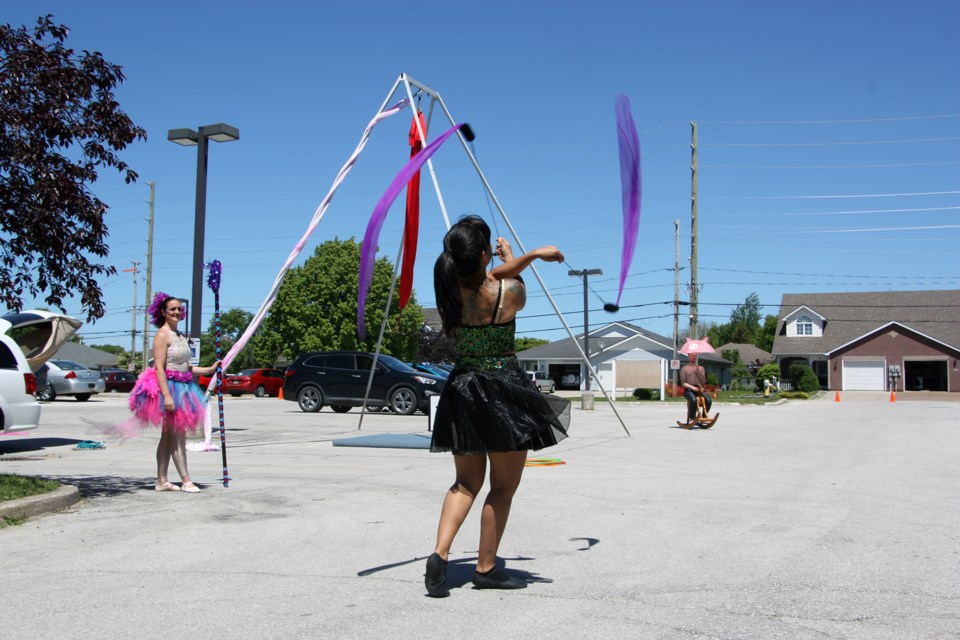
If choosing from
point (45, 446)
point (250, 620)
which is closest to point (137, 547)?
point (250, 620)

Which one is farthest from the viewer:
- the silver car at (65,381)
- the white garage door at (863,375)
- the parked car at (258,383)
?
the white garage door at (863,375)

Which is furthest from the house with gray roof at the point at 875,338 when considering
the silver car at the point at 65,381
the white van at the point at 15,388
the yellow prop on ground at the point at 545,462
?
the white van at the point at 15,388

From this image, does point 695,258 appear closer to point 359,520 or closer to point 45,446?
point 45,446

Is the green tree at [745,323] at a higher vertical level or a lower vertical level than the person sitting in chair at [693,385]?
higher

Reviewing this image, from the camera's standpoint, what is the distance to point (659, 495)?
7.73m

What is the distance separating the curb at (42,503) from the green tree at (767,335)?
96838 millimetres

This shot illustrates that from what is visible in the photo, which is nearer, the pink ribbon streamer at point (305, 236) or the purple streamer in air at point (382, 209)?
the purple streamer in air at point (382, 209)

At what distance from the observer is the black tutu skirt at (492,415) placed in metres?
4.22

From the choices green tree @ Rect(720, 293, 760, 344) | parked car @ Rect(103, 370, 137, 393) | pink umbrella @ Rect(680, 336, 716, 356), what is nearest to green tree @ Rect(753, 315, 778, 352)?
green tree @ Rect(720, 293, 760, 344)

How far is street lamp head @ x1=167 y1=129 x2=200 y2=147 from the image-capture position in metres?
14.6

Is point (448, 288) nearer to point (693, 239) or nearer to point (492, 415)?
point (492, 415)

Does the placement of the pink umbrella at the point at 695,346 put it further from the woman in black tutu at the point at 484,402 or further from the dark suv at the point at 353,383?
the woman in black tutu at the point at 484,402

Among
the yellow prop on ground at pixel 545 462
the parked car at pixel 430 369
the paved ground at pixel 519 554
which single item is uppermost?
the parked car at pixel 430 369

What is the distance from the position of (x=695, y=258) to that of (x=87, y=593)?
34.8 meters
